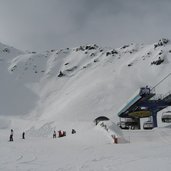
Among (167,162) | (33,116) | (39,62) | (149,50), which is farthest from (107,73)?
(167,162)

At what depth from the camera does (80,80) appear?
9538 centimetres

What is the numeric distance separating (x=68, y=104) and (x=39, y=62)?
188ft

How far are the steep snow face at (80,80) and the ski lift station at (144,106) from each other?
1632 centimetres

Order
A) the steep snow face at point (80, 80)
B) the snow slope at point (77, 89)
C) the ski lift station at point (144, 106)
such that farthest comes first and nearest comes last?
the steep snow face at point (80, 80) → the ski lift station at point (144, 106) → the snow slope at point (77, 89)

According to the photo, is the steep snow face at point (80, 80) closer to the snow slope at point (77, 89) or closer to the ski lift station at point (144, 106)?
the snow slope at point (77, 89)

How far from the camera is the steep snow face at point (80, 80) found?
69125 millimetres

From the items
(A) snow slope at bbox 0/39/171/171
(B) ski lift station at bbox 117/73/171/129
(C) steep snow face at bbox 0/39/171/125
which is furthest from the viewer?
(C) steep snow face at bbox 0/39/171/125

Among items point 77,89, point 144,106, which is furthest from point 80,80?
point 144,106

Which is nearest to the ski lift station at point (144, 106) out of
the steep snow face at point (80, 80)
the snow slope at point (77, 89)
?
the snow slope at point (77, 89)

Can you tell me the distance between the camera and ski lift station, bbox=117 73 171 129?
30.0 m

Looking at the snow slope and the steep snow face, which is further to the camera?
the steep snow face

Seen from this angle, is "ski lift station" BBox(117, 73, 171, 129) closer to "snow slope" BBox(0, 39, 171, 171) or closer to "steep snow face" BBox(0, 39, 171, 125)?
"snow slope" BBox(0, 39, 171, 171)

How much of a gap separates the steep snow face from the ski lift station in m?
16.3

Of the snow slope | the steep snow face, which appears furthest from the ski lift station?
the steep snow face
